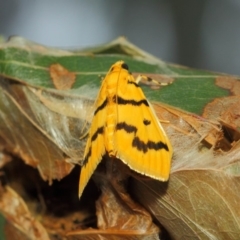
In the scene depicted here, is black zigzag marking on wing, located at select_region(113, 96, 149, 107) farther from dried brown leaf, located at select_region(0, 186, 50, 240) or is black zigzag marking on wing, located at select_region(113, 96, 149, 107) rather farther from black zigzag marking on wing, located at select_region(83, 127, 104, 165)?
dried brown leaf, located at select_region(0, 186, 50, 240)

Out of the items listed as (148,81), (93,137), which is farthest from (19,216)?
(148,81)

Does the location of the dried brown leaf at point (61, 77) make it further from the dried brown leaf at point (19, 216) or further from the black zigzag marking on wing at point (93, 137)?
the dried brown leaf at point (19, 216)

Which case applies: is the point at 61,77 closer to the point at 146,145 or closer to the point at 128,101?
the point at 128,101

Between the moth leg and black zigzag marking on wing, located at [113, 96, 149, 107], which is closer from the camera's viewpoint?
black zigzag marking on wing, located at [113, 96, 149, 107]

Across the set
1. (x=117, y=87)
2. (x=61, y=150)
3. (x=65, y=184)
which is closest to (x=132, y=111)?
(x=117, y=87)

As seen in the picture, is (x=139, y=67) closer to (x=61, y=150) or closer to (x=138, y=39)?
(x=61, y=150)

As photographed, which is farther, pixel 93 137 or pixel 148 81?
pixel 148 81

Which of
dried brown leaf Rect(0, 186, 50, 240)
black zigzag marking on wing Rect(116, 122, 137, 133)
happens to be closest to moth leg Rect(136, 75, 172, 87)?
black zigzag marking on wing Rect(116, 122, 137, 133)
